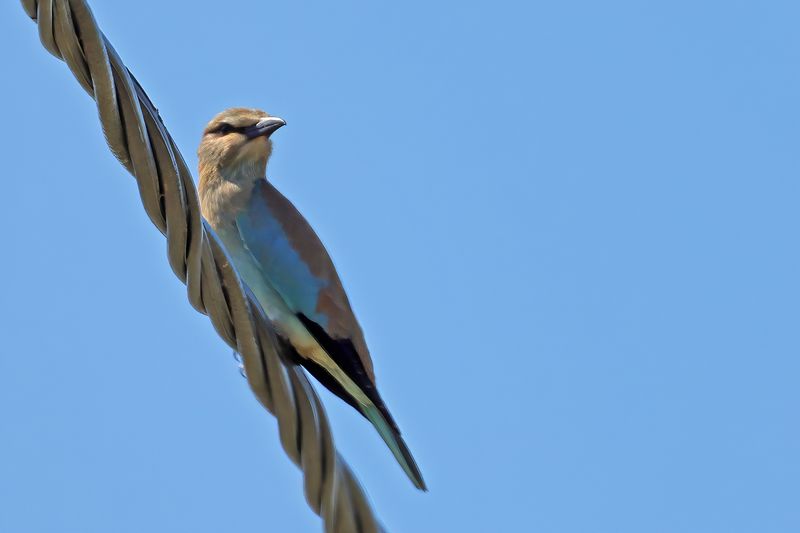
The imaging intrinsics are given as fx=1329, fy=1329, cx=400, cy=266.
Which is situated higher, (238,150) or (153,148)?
(238,150)

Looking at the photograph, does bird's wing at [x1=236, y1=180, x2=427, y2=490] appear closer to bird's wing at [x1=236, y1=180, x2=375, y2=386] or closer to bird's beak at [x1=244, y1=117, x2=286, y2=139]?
bird's wing at [x1=236, y1=180, x2=375, y2=386]

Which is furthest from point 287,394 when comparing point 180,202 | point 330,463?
point 180,202

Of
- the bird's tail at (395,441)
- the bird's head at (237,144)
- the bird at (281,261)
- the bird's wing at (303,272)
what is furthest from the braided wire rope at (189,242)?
the bird's head at (237,144)

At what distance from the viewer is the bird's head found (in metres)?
6.68

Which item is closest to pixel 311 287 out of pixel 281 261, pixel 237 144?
pixel 281 261

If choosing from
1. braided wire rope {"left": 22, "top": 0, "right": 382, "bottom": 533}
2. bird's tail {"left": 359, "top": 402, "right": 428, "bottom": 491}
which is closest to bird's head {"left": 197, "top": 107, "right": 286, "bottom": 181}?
bird's tail {"left": 359, "top": 402, "right": 428, "bottom": 491}

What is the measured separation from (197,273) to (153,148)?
279mm

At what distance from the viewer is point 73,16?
2645 millimetres

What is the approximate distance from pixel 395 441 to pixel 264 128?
7.43ft

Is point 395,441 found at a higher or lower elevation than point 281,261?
lower

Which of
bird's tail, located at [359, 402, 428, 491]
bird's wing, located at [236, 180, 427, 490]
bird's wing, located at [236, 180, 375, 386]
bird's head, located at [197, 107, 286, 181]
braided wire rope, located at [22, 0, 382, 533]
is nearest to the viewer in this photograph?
braided wire rope, located at [22, 0, 382, 533]

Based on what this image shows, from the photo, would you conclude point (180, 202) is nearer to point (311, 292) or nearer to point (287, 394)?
point (287, 394)

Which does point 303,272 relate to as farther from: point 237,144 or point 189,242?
point 189,242

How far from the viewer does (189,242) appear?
110 inches
